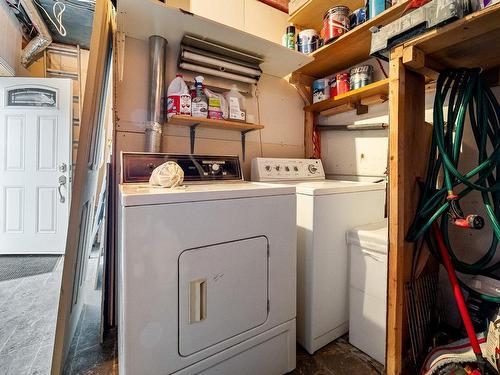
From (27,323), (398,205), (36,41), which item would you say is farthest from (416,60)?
(36,41)

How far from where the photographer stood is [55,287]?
2188 millimetres

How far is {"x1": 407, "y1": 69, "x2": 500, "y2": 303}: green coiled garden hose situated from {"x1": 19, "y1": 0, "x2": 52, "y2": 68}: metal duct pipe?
385 cm

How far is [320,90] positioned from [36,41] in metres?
3.55

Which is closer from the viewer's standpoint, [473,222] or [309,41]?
[473,222]

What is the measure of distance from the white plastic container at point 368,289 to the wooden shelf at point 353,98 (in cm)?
95

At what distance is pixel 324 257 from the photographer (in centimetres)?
143

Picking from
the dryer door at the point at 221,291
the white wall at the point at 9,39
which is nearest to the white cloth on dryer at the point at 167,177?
the dryer door at the point at 221,291

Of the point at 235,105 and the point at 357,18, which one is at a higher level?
the point at 357,18

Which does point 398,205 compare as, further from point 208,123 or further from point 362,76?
point 208,123

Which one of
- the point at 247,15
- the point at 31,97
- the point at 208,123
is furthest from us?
the point at 31,97

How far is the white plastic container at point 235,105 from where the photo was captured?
1857mm

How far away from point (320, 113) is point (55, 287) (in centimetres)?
286

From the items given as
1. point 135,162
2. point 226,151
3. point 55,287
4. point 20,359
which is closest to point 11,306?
point 55,287

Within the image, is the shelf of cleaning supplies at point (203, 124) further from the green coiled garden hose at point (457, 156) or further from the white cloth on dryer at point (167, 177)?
the green coiled garden hose at point (457, 156)
